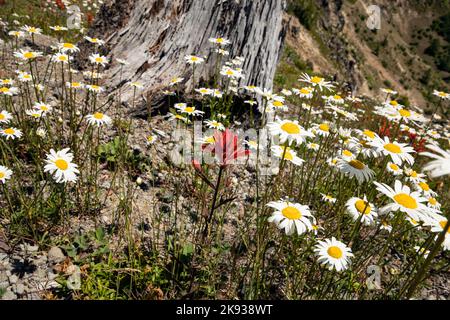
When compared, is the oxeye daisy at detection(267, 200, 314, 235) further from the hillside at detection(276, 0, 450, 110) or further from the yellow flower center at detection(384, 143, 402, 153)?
the hillside at detection(276, 0, 450, 110)

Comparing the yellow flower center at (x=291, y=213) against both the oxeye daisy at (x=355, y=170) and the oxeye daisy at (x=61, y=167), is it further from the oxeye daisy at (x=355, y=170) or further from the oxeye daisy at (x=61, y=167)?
the oxeye daisy at (x=61, y=167)

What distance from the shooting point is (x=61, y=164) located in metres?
2.15

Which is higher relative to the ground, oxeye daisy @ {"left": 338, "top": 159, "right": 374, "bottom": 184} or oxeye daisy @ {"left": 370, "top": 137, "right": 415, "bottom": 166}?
oxeye daisy @ {"left": 370, "top": 137, "right": 415, "bottom": 166}

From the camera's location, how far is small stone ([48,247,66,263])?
2416 millimetres

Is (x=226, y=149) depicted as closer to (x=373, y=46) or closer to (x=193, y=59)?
(x=193, y=59)

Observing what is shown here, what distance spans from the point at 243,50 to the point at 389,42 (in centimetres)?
6111

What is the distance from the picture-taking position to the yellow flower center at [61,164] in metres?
2.13

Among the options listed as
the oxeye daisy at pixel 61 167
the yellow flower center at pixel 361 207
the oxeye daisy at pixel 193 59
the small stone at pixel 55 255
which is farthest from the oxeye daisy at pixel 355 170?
the small stone at pixel 55 255

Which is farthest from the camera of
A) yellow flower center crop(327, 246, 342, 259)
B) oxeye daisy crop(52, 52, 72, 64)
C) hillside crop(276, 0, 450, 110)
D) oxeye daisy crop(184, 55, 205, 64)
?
hillside crop(276, 0, 450, 110)

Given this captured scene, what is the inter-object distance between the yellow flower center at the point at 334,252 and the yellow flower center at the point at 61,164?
1.78m

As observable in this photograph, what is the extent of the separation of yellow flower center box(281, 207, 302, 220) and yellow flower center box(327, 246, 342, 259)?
339mm

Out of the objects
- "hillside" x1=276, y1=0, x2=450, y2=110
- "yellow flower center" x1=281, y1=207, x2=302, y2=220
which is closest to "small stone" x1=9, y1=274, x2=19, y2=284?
"yellow flower center" x1=281, y1=207, x2=302, y2=220

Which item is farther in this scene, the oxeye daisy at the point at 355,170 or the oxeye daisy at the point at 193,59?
the oxeye daisy at the point at 193,59
